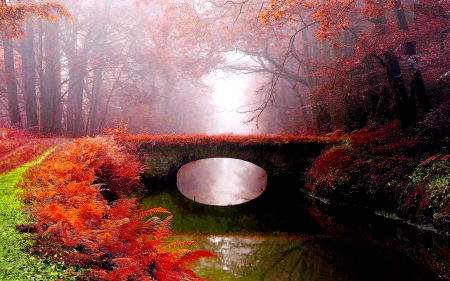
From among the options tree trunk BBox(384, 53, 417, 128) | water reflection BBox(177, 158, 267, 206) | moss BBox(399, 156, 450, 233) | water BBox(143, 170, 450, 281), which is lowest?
water reflection BBox(177, 158, 267, 206)

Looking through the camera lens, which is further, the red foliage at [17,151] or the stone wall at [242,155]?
the stone wall at [242,155]

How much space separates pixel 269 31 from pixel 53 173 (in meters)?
12.9

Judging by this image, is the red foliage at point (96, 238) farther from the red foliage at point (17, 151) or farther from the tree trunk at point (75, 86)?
the tree trunk at point (75, 86)

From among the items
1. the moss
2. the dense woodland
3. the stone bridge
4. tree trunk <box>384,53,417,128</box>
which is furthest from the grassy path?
tree trunk <box>384,53,417,128</box>

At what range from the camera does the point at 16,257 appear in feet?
10.4

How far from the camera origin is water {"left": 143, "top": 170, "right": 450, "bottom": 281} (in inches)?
225

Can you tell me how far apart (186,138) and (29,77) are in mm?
8715

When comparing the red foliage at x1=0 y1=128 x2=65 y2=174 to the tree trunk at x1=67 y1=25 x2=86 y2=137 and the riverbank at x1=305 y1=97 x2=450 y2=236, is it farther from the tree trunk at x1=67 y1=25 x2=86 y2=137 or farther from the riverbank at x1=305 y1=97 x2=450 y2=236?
the riverbank at x1=305 y1=97 x2=450 y2=236

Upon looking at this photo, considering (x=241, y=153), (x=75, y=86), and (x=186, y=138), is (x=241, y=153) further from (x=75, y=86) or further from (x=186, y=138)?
(x=75, y=86)

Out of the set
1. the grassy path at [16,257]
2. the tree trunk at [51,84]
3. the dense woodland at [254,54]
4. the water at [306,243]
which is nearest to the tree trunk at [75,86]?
the dense woodland at [254,54]

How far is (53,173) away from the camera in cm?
618

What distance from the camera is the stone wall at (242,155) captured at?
45.7ft

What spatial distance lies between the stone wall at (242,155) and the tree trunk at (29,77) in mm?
6628

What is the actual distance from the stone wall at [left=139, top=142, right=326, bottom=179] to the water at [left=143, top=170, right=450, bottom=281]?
248 cm
